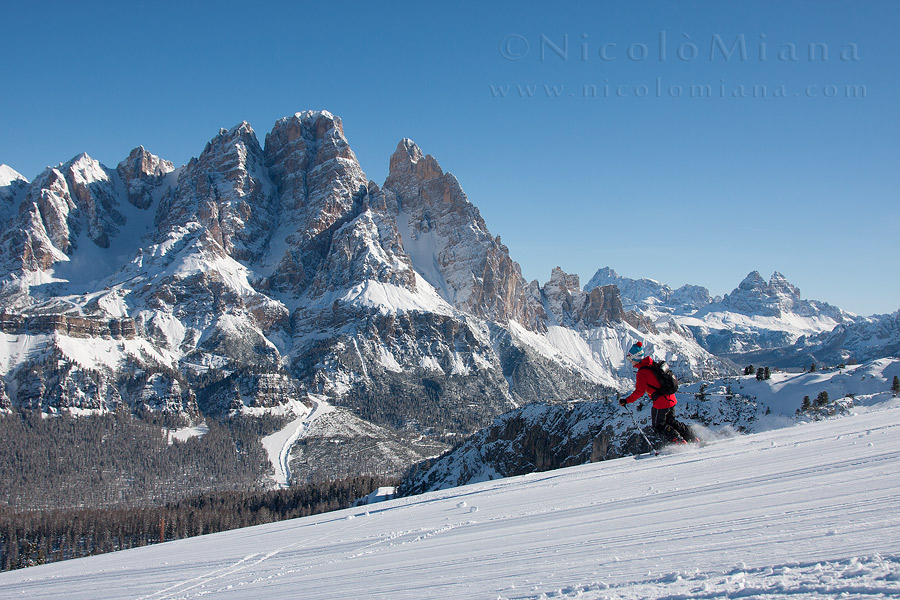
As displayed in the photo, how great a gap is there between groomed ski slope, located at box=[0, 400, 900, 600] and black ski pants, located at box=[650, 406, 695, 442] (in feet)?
3.79

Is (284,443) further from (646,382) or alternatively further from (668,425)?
(646,382)

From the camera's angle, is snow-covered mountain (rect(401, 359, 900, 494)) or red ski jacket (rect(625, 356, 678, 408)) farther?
snow-covered mountain (rect(401, 359, 900, 494))

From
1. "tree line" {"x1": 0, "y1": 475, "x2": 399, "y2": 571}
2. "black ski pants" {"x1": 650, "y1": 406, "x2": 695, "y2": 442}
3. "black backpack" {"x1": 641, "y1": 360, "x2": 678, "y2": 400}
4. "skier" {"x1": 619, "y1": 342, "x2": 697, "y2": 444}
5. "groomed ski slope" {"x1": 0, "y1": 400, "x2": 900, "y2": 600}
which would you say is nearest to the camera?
"groomed ski slope" {"x1": 0, "y1": 400, "x2": 900, "y2": 600}

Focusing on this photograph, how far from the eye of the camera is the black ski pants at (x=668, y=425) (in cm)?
1828

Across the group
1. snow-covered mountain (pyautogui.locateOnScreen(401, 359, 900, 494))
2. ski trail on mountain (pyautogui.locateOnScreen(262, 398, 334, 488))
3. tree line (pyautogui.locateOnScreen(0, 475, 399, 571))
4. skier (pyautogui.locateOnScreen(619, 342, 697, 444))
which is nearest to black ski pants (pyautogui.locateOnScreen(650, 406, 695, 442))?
skier (pyautogui.locateOnScreen(619, 342, 697, 444))

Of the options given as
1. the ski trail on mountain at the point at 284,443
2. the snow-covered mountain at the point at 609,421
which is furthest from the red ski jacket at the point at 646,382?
the ski trail on mountain at the point at 284,443

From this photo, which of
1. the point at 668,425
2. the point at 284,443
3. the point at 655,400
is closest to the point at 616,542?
the point at 655,400

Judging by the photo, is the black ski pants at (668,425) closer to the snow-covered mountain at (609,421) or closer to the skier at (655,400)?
the skier at (655,400)

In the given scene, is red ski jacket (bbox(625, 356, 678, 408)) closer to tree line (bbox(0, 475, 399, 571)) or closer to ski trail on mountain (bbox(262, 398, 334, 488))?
tree line (bbox(0, 475, 399, 571))

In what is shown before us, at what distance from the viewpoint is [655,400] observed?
58.2ft

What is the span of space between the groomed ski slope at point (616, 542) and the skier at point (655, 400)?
1.18m

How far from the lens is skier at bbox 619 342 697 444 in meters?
17.3

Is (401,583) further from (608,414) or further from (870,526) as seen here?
(608,414)

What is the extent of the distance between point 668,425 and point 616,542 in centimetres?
1121
